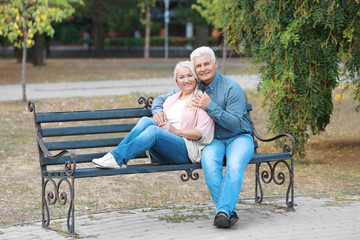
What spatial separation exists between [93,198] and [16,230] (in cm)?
145

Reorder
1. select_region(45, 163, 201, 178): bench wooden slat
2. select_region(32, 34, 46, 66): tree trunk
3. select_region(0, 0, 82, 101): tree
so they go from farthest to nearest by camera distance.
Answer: select_region(32, 34, 46, 66): tree trunk < select_region(0, 0, 82, 101): tree < select_region(45, 163, 201, 178): bench wooden slat

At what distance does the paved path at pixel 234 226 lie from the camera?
5098 mm

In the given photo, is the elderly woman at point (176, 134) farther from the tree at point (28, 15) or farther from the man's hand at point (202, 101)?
the tree at point (28, 15)

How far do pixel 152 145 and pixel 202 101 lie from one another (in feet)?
1.77

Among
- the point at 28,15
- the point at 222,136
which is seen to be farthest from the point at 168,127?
the point at 28,15

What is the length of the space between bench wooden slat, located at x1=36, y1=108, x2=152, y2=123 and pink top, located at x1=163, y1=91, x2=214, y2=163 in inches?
26.3

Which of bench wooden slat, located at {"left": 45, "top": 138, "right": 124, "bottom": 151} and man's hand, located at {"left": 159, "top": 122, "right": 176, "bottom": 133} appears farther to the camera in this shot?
bench wooden slat, located at {"left": 45, "top": 138, "right": 124, "bottom": 151}

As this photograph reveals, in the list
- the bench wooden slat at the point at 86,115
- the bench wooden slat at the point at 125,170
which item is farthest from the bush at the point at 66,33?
the bench wooden slat at the point at 125,170

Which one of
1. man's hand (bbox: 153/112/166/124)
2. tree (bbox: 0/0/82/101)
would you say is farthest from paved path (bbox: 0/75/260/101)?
man's hand (bbox: 153/112/166/124)

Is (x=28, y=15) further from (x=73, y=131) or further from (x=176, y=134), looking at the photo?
(x=176, y=134)

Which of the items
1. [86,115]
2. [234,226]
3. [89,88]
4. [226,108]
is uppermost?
[226,108]

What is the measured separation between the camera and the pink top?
5484 mm

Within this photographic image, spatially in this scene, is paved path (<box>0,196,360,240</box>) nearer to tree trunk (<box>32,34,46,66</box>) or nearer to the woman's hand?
the woman's hand

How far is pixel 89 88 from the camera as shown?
60.5ft
